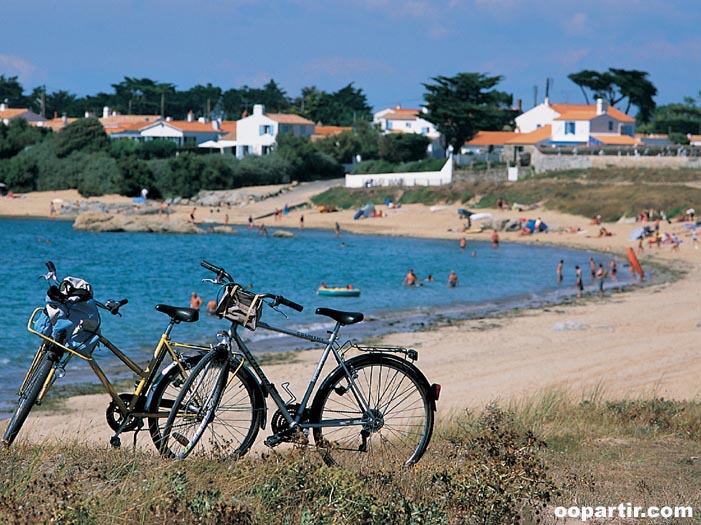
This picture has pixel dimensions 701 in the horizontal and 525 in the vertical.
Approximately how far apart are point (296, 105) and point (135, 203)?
57492 mm

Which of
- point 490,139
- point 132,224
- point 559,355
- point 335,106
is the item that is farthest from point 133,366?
point 335,106

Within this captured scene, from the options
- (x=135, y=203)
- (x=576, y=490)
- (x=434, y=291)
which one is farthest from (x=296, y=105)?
(x=576, y=490)

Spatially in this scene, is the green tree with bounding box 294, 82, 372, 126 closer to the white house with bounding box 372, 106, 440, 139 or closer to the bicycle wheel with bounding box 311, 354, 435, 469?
the white house with bounding box 372, 106, 440, 139

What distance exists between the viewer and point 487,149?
86.7m

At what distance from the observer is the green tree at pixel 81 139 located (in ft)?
284

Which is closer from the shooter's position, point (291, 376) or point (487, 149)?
point (291, 376)

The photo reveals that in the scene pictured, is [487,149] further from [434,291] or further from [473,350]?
[473,350]

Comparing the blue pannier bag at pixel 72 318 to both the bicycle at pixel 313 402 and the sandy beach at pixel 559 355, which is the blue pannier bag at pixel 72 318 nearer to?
the bicycle at pixel 313 402

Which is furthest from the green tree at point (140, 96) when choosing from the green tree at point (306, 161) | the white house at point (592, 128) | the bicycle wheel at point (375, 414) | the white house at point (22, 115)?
the bicycle wheel at point (375, 414)

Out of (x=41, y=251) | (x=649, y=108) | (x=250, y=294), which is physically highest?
(x=649, y=108)

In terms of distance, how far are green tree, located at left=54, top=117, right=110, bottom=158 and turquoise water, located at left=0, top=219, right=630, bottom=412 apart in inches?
826

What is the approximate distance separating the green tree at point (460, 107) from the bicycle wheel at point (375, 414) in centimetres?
7800

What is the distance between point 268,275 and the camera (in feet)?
136

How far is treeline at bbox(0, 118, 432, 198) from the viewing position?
79.3 metres
